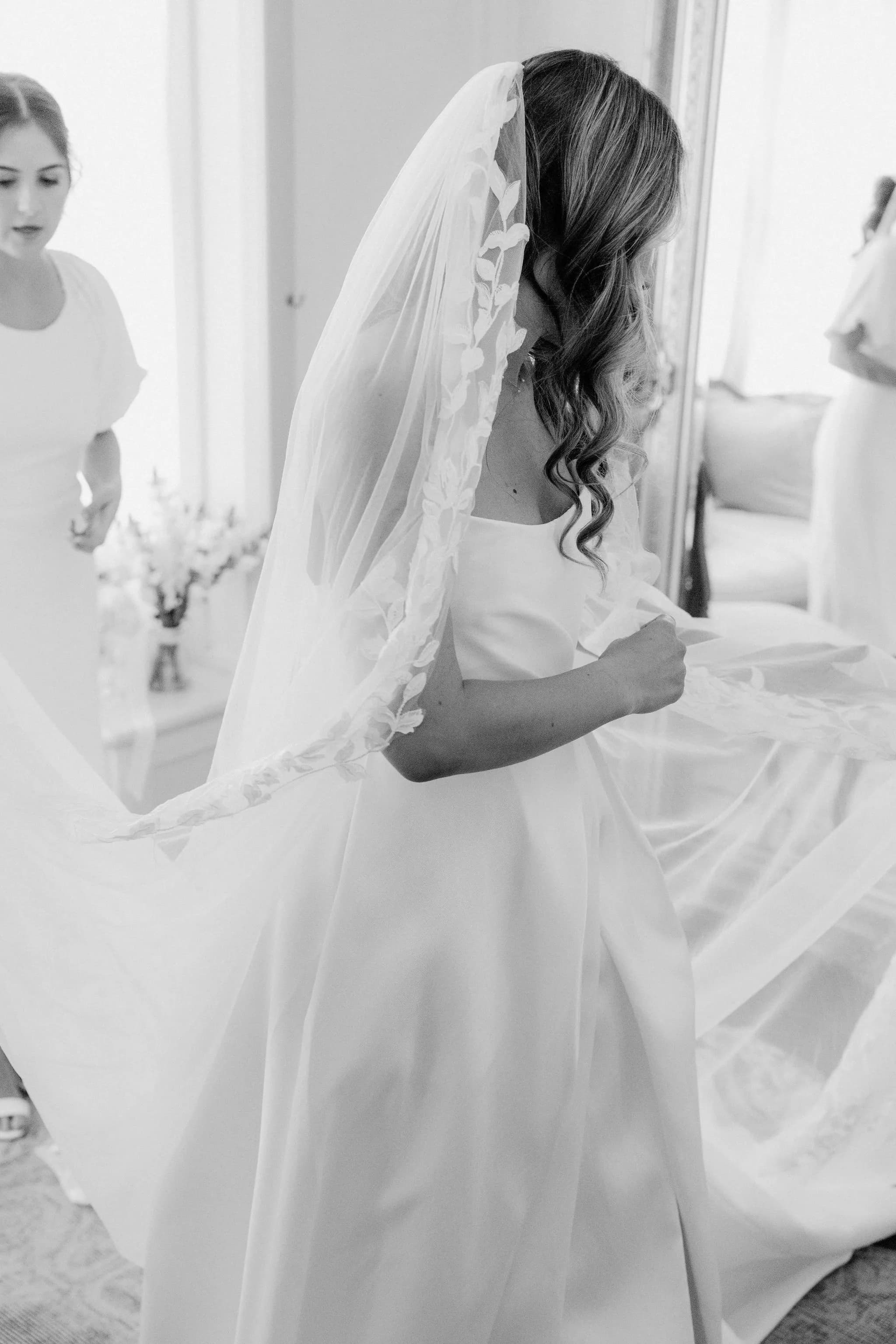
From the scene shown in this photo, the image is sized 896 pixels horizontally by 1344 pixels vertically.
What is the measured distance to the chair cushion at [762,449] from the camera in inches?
123

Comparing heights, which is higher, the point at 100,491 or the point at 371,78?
→ the point at 371,78

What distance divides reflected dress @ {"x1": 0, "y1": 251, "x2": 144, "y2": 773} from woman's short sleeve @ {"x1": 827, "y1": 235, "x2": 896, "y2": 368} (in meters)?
1.64

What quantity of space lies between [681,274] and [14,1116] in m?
2.42

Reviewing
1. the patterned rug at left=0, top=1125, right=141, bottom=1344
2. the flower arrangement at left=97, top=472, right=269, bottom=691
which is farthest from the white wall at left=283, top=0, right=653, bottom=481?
the patterned rug at left=0, top=1125, right=141, bottom=1344

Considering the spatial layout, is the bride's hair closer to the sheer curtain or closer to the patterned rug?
the patterned rug

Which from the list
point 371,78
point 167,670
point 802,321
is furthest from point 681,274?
point 167,670

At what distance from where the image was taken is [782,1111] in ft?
6.72

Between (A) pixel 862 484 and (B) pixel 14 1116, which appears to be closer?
(B) pixel 14 1116

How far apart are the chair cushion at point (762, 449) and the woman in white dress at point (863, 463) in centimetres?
3

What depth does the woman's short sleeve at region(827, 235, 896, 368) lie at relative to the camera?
294 cm

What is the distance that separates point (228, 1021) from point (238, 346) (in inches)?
97.3

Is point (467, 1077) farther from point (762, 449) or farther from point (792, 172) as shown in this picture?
point (792, 172)

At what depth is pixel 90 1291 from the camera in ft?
6.59

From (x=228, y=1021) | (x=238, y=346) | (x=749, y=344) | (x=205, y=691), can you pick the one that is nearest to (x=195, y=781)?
(x=205, y=691)
